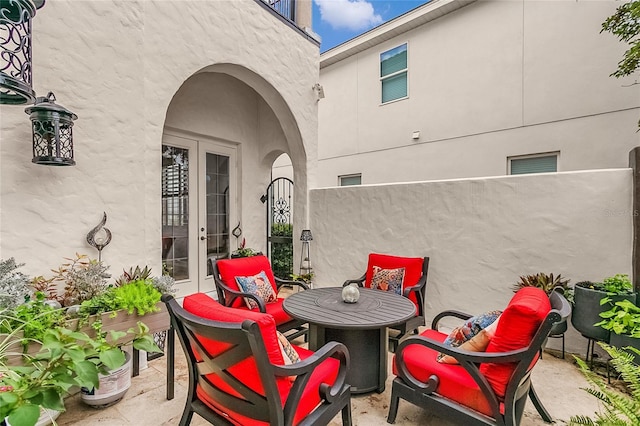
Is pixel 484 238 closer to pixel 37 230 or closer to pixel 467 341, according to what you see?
pixel 467 341

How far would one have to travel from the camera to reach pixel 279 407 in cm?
158

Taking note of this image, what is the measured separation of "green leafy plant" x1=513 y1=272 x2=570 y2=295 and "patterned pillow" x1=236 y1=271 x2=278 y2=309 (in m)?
2.86

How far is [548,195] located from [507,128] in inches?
113

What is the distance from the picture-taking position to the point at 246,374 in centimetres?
168

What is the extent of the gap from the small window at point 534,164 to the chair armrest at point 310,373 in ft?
17.9

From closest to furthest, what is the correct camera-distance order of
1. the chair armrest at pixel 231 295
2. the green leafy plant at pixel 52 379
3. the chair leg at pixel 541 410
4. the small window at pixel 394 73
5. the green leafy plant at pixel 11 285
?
the green leafy plant at pixel 52 379
the green leafy plant at pixel 11 285
the chair leg at pixel 541 410
the chair armrest at pixel 231 295
the small window at pixel 394 73

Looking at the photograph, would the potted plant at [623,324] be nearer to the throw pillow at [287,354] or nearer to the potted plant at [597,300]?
the potted plant at [597,300]

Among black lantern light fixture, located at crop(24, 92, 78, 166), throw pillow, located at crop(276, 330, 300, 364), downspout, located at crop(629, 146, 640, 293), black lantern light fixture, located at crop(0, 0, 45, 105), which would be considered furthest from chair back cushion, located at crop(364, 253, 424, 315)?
black lantern light fixture, located at crop(0, 0, 45, 105)

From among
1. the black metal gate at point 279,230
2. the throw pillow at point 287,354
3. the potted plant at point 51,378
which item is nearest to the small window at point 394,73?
the black metal gate at point 279,230

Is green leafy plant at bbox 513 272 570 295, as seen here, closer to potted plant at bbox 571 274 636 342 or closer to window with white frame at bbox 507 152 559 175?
potted plant at bbox 571 274 636 342

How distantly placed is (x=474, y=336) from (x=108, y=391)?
2.81 meters

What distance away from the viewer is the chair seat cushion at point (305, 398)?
1.75 m

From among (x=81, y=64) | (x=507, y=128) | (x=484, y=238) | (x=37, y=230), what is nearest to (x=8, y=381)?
(x=37, y=230)

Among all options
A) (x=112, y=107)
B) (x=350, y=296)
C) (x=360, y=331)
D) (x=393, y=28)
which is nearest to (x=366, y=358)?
(x=360, y=331)
